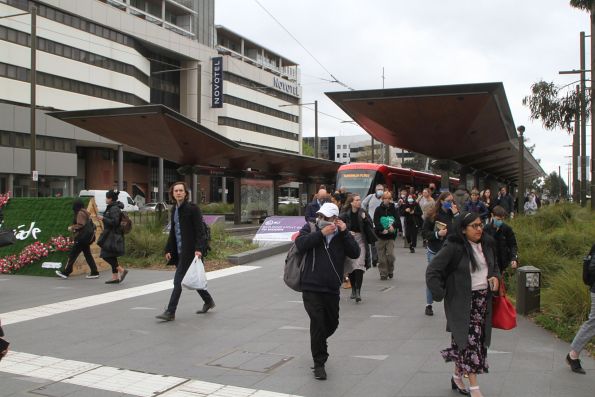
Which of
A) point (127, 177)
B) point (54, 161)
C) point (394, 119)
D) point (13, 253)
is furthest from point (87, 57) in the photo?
point (13, 253)

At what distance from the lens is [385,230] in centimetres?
1077

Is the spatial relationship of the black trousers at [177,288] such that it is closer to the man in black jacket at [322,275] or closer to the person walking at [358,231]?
the person walking at [358,231]

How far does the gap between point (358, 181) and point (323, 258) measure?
20.4m

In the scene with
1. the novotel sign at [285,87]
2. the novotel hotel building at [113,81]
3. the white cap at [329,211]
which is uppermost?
the novotel sign at [285,87]

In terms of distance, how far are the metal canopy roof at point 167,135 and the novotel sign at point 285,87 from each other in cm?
5793

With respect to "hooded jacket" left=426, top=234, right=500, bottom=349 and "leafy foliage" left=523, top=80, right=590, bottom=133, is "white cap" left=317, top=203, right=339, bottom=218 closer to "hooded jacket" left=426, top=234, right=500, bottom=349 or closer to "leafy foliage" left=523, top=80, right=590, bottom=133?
"hooded jacket" left=426, top=234, right=500, bottom=349

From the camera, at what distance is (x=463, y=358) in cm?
479

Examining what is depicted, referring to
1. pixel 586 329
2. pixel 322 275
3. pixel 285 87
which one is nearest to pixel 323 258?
pixel 322 275

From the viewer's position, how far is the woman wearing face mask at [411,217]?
662 inches

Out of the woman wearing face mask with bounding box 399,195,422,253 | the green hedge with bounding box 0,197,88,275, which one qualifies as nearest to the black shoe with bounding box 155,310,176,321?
the green hedge with bounding box 0,197,88,275

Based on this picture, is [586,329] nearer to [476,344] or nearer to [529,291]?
[476,344]

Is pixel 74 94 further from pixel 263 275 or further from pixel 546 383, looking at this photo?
pixel 546 383

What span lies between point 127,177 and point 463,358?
61284 mm

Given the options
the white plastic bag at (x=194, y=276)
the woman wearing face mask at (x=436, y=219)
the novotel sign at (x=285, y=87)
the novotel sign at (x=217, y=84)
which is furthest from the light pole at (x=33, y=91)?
the novotel sign at (x=285, y=87)
